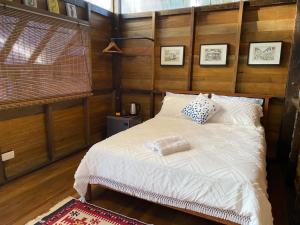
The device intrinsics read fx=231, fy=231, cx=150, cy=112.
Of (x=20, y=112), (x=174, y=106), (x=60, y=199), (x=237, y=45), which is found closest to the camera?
(x=60, y=199)

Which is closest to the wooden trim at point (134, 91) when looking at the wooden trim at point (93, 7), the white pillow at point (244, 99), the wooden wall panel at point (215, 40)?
the wooden wall panel at point (215, 40)

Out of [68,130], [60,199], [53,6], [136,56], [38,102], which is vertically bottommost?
[60,199]

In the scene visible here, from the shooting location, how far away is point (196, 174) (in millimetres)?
1658

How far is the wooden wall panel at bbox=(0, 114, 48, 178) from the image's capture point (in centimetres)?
251

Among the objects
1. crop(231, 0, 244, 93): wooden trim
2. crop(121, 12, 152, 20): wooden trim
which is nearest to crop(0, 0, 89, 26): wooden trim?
crop(121, 12, 152, 20): wooden trim

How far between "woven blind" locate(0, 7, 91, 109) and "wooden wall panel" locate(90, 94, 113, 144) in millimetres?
443

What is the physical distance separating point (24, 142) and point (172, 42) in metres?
→ 2.55

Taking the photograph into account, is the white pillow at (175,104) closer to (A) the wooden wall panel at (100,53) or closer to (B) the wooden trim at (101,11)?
(A) the wooden wall panel at (100,53)

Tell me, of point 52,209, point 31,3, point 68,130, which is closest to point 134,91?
point 68,130

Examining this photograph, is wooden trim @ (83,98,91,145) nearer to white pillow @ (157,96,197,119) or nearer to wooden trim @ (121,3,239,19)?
white pillow @ (157,96,197,119)

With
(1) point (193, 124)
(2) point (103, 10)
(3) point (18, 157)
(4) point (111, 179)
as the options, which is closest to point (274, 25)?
(1) point (193, 124)

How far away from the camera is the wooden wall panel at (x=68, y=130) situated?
10.3 feet

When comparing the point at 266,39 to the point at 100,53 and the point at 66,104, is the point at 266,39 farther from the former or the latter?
the point at 66,104

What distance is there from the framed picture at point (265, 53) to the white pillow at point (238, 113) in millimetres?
620
